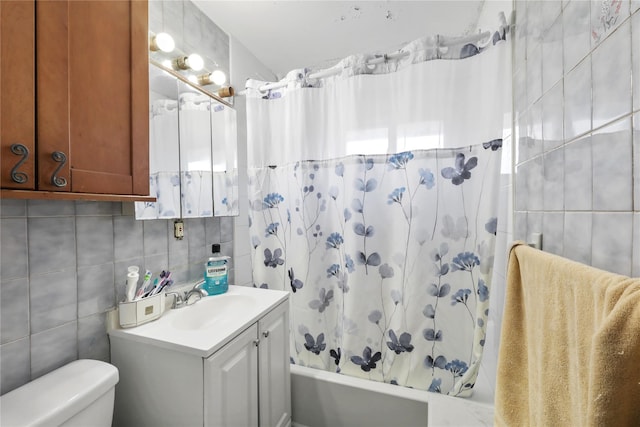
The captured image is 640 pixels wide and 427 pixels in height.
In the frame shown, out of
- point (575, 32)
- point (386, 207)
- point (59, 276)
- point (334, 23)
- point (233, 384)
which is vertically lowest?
point (233, 384)

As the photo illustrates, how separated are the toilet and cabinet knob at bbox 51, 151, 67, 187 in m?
0.59

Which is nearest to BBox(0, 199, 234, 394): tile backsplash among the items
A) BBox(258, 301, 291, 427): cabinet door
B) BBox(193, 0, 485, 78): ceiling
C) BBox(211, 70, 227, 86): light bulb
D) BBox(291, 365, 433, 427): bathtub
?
BBox(258, 301, 291, 427): cabinet door

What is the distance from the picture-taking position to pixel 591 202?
23.4 inches

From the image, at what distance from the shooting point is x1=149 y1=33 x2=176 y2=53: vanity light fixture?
1.16 meters

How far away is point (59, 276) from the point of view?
88cm

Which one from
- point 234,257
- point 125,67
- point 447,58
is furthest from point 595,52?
point 234,257

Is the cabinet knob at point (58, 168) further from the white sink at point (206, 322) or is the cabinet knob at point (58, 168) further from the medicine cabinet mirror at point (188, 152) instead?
the white sink at point (206, 322)

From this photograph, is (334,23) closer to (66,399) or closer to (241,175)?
(241,175)

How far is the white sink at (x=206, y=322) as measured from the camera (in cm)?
91

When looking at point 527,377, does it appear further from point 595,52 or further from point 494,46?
point 494,46

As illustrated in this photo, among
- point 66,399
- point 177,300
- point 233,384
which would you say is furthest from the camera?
point 177,300

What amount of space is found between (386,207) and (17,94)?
1324 mm

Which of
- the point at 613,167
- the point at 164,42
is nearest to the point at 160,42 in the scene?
the point at 164,42

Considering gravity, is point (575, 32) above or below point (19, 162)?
above
